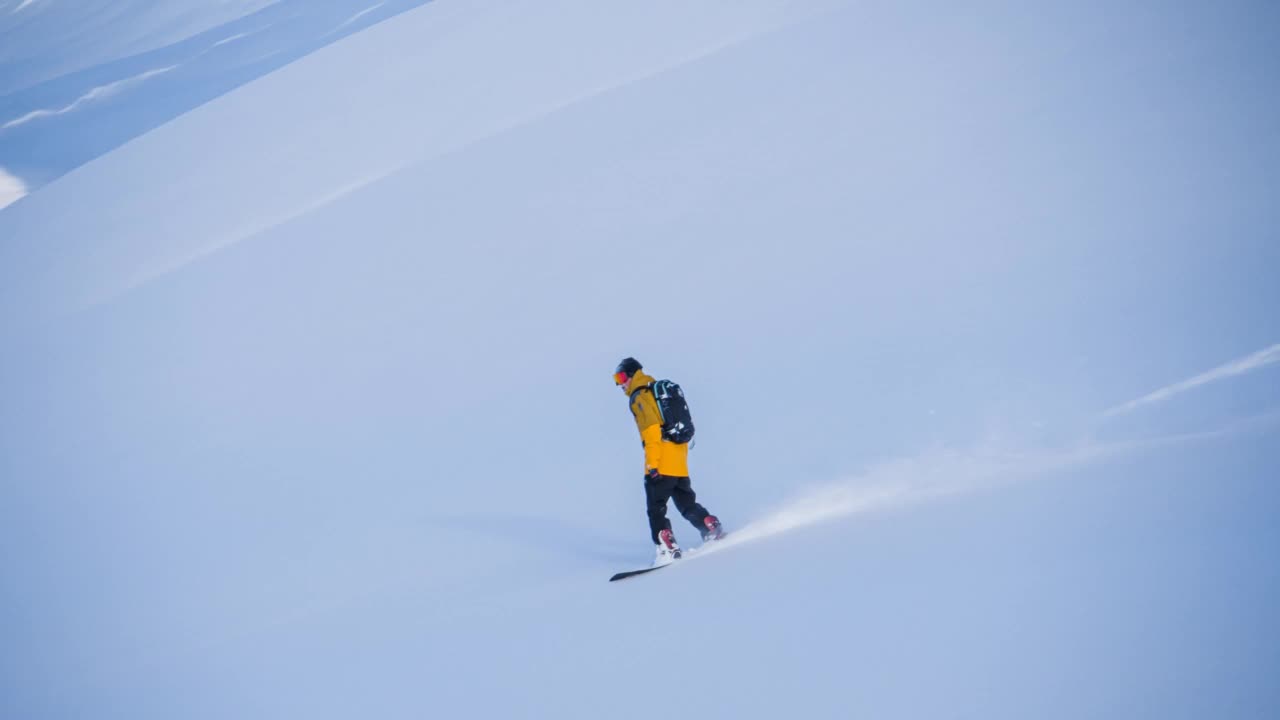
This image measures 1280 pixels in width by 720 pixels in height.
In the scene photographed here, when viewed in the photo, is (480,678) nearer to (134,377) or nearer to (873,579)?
(873,579)

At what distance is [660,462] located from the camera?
4.75 m

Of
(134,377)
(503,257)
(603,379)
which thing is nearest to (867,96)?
(503,257)

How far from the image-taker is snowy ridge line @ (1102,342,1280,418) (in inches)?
188

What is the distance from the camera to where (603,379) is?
24.3ft

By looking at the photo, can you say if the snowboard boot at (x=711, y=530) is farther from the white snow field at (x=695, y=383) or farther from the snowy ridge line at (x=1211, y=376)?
the snowy ridge line at (x=1211, y=376)

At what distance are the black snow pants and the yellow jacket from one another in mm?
61

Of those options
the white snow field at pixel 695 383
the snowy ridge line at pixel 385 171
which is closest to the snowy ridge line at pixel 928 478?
the white snow field at pixel 695 383

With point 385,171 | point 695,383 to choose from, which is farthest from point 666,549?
point 385,171

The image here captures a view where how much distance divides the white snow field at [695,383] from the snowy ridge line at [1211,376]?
1.6 inches

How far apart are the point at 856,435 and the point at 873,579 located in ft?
8.01

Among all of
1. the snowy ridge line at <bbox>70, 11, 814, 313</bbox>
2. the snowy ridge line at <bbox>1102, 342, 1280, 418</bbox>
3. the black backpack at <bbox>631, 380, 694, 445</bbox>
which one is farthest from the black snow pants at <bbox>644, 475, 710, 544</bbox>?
the snowy ridge line at <bbox>70, 11, 814, 313</bbox>

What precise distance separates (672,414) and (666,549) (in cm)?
76

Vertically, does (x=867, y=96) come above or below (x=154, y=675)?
above

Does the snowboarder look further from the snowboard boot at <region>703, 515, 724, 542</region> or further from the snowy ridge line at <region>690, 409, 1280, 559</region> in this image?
the snowy ridge line at <region>690, 409, 1280, 559</region>
